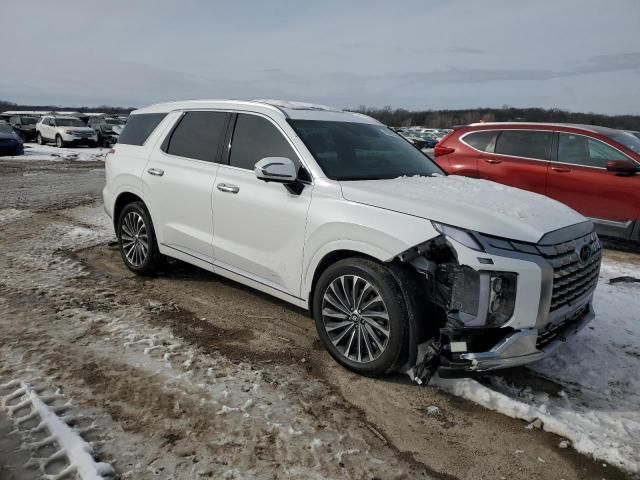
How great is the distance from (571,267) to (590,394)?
883 millimetres

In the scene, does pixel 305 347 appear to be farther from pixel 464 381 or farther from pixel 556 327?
pixel 556 327

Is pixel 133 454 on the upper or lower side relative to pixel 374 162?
lower

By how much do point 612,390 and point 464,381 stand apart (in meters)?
1.03

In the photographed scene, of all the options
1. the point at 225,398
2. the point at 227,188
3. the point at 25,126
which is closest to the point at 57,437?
the point at 225,398

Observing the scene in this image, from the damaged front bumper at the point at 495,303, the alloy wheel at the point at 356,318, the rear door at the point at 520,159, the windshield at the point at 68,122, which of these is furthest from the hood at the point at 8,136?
the damaged front bumper at the point at 495,303

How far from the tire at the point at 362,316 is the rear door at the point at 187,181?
1.42 m

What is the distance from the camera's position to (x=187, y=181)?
465cm

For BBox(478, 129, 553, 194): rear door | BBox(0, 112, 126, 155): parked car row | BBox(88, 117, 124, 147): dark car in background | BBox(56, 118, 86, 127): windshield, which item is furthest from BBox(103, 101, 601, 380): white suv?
BBox(88, 117, 124, 147): dark car in background

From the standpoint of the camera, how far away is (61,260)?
597cm

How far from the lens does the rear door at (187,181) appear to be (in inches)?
178

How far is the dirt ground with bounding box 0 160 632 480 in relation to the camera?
2.58 m

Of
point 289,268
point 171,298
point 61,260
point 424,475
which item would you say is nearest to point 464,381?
point 424,475

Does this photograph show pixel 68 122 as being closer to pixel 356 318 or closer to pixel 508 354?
pixel 356 318

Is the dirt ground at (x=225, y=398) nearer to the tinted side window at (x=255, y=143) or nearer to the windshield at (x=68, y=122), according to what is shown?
the tinted side window at (x=255, y=143)
